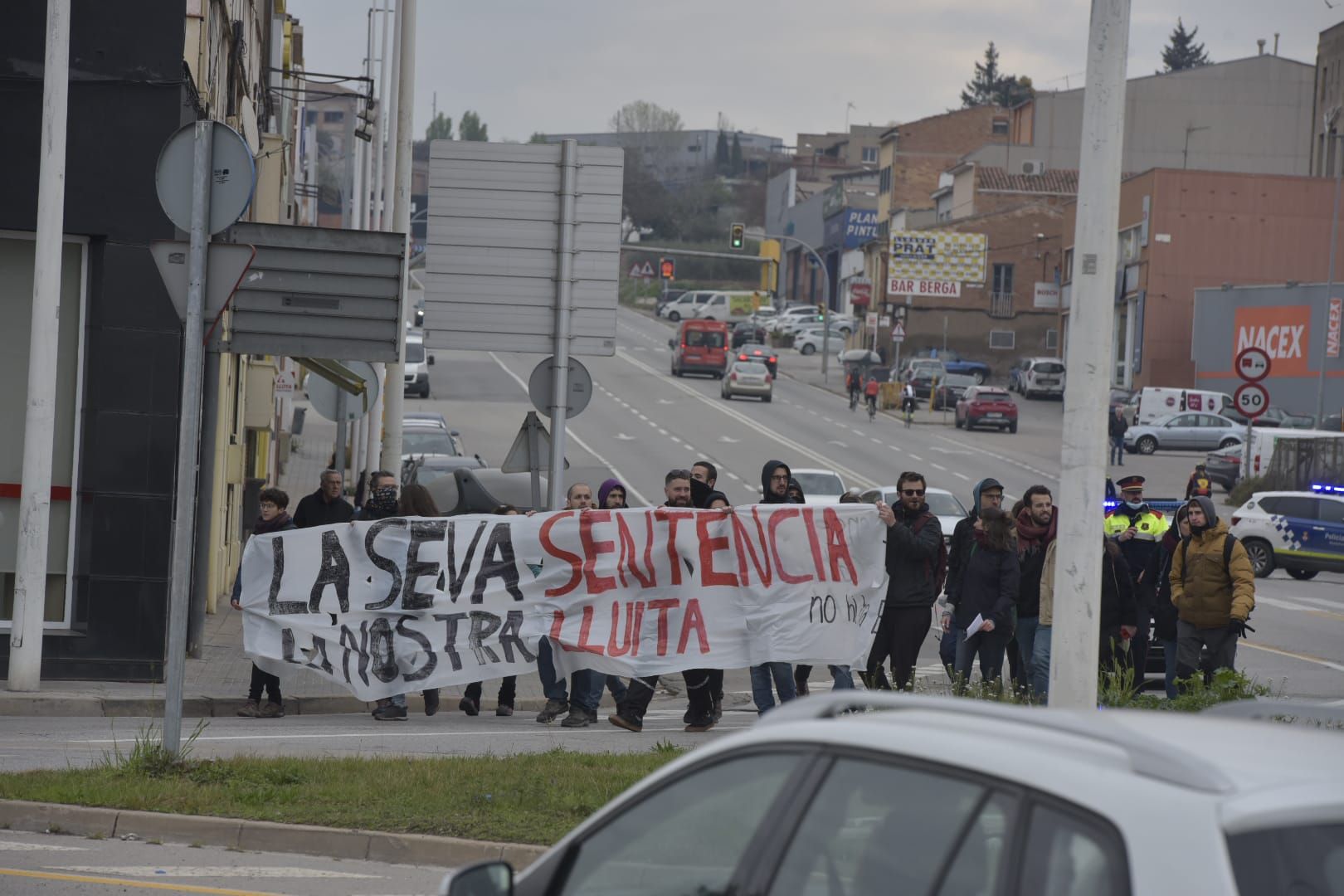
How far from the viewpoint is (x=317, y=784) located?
9258mm

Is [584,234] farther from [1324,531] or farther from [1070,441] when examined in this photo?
[1324,531]

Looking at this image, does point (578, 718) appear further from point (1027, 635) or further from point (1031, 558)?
point (1031, 558)

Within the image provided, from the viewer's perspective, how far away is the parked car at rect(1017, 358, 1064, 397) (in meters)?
74.9

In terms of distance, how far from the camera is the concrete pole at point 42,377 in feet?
43.7

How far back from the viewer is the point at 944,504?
28359mm

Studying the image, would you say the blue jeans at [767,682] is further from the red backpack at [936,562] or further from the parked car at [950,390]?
the parked car at [950,390]

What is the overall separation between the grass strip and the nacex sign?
186ft

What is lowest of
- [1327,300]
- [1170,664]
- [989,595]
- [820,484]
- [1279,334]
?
[1170,664]

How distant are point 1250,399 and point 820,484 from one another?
7.88 m

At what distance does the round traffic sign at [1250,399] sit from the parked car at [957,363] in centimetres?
4014

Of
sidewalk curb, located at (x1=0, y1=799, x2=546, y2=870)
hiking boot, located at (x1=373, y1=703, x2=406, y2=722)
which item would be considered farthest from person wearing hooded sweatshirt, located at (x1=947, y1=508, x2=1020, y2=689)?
sidewalk curb, located at (x1=0, y1=799, x2=546, y2=870)

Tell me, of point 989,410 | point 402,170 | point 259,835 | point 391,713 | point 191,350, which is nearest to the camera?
point 259,835

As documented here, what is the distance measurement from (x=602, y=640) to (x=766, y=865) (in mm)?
9910

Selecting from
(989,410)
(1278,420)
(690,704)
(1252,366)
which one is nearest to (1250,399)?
(1252,366)
